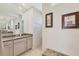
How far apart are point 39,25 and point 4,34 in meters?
2.36

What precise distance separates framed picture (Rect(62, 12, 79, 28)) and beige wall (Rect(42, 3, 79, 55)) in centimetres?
9

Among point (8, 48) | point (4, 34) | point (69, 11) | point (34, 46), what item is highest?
point (69, 11)

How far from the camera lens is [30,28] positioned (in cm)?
418

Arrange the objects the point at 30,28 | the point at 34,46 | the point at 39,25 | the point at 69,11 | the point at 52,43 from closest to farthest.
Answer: the point at 69,11 → the point at 52,43 → the point at 30,28 → the point at 34,46 → the point at 39,25

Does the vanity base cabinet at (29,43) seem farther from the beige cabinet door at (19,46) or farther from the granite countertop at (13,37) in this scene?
the beige cabinet door at (19,46)

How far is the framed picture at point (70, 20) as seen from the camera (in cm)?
210

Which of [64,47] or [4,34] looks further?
[4,34]

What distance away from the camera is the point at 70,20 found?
87.7 inches

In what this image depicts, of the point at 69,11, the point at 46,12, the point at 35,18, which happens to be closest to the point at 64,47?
the point at 69,11

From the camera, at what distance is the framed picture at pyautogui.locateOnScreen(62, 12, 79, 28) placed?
2.10m

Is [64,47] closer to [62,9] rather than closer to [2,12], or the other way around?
[62,9]

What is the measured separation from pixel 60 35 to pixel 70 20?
0.50m

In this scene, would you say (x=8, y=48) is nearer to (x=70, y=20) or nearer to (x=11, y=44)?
(x=11, y=44)

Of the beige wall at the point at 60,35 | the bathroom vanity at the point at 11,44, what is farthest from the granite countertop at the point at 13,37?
the beige wall at the point at 60,35
